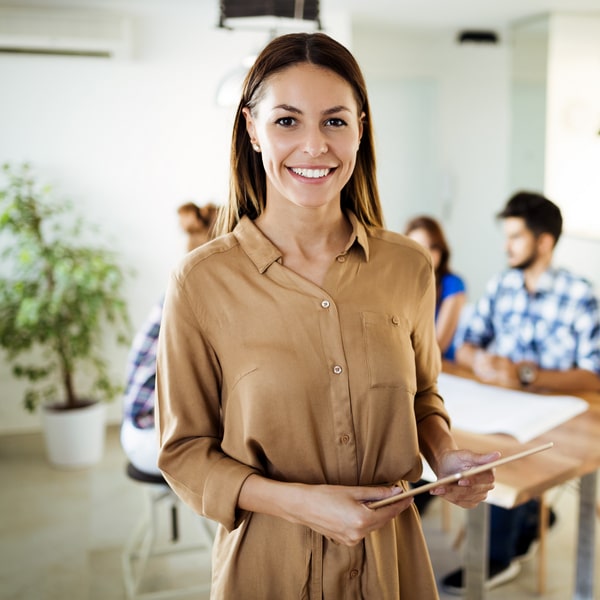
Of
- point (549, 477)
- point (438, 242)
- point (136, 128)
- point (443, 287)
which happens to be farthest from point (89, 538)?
point (136, 128)

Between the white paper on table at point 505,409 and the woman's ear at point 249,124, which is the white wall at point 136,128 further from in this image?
the woman's ear at point 249,124

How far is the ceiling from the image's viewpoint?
165 inches

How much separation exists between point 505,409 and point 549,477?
0.45 meters

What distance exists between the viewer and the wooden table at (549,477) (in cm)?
159

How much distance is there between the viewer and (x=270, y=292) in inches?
41.2

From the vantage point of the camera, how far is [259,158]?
1157mm

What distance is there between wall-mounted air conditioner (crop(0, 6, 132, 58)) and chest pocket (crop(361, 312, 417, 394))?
348 centimetres

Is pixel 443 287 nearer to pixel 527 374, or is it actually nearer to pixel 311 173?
pixel 527 374

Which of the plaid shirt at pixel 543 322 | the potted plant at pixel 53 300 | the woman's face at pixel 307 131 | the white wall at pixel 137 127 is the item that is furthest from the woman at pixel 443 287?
the woman's face at pixel 307 131

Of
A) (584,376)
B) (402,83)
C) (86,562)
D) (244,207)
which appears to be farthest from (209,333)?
(402,83)

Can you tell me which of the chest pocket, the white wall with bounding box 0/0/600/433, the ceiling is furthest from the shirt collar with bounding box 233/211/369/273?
the ceiling

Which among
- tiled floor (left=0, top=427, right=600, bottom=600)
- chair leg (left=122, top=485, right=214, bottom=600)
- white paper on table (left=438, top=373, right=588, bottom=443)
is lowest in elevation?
tiled floor (left=0, top=427, right=600, bottom=600)

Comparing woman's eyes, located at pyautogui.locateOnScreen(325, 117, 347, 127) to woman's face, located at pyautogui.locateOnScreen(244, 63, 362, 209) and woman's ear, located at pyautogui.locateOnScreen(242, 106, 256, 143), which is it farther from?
woman's ear, located at pyautogui.locateOnScreen(242, 106, 256, 143)

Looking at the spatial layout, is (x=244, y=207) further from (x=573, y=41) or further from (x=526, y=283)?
(x=573, y=41)
